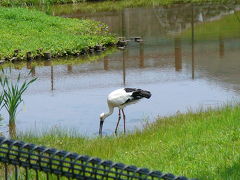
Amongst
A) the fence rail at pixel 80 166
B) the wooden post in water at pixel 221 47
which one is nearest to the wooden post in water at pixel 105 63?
the wooden post in water at pixel 221 47

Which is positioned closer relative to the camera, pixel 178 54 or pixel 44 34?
pixel 178 54

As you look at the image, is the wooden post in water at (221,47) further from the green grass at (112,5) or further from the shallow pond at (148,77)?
the green grass at (112,5)

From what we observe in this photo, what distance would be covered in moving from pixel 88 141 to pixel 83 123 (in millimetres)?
2479

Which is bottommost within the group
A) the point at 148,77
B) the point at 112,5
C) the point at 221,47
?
the point at 148,77

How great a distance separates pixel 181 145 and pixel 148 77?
766cm

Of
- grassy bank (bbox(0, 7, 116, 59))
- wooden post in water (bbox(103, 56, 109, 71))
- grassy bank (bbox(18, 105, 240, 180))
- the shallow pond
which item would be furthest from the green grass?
grassy bank (bbox(18, 105, 240, 180))

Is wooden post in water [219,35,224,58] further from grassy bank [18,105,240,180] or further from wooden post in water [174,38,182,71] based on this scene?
grassy bank [18,105,240,180]

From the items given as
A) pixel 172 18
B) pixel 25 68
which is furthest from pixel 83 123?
pixel 172 18

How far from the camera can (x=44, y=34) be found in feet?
69.6

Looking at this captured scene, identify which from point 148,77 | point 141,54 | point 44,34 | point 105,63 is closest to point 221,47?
point 141,54

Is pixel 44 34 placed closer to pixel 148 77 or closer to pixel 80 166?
pixel 148 77

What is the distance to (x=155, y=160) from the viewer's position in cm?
761

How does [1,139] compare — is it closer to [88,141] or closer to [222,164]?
[222,164]

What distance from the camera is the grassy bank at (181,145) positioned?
709cm
